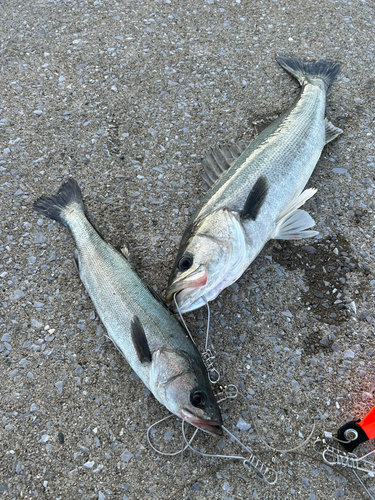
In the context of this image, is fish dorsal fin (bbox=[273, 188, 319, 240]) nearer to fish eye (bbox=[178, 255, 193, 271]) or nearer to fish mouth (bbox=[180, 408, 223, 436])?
fish eye (bbox=[178, 255, 193, 271])

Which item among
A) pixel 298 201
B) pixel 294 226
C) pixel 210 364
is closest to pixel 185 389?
pixel 210 364

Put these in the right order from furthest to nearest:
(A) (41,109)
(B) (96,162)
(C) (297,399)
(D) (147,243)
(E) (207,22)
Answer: (E) (207,22), (A) (41,109), (B) (96,162), (D) (147,243), (C) (297,399)

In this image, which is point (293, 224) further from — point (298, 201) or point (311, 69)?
point (311, 69)

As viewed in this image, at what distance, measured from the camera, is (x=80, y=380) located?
9.26 feet

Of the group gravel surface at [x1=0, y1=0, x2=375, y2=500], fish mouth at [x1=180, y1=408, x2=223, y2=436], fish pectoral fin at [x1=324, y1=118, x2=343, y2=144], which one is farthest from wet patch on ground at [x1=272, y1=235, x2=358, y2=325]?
fish mouth at [x1=180, y1=408, x2=223, y2=436]

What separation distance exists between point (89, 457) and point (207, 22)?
17.3 feet

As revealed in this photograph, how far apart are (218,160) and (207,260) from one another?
125 cm

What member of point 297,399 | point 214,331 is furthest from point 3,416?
point 297,399

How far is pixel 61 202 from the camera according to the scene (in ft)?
11.2

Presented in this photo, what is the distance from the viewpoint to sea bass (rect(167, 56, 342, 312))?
9.15 feet

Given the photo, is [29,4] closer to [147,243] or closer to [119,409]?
[147,243]

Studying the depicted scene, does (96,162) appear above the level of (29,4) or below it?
below

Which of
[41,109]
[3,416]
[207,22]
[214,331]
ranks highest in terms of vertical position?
[41,109]

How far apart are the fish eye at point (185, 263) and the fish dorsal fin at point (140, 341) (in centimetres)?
51
